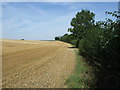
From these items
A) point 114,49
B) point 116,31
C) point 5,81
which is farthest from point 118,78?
point 5,81

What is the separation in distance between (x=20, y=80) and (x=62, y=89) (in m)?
2.41

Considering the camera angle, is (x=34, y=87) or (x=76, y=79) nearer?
(x=34, y=87)

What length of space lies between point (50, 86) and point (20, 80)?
177 centimetres

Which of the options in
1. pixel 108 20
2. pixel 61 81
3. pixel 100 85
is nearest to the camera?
pixel 108 20

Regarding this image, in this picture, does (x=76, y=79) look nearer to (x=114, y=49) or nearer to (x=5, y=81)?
(x=114, y=49)

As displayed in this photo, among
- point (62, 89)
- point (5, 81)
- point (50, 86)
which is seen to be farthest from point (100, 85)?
point (5, 81)

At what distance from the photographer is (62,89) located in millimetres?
5625

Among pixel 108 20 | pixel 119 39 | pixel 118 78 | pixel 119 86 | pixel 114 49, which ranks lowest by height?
pixel 119 86

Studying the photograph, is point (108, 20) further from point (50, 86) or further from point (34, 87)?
point (34, 87)

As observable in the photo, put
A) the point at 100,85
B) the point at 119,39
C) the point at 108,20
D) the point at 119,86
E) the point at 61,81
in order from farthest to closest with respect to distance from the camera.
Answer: the point at 61,81
the point at 100,85
the point at 108,20
the point at 119,86
the point at 119,39

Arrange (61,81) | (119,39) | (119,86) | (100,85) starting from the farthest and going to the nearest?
(61,81)
(100,85)
(119,86)
(119,39)

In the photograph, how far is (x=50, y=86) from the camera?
5.99 m

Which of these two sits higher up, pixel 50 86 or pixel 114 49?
pixel 114 49

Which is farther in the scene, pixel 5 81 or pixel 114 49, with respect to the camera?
pixel 5 81
